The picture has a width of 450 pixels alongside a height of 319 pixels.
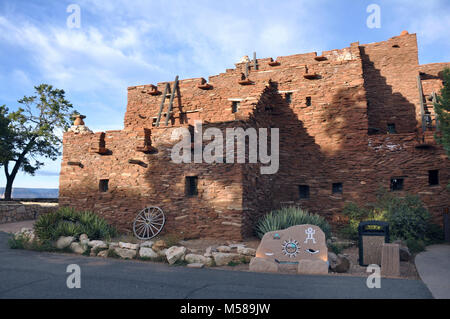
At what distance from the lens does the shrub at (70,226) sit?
34.9 feet

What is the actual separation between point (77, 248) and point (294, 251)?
673 centimetres

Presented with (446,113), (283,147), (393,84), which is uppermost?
(393,84)

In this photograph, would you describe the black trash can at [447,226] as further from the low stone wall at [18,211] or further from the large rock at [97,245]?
the low stone wall at [18,211]

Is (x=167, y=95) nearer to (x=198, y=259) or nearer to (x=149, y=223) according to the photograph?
(x=149, y=223)

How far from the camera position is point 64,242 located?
10.2 m

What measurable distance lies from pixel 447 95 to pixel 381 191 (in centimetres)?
490

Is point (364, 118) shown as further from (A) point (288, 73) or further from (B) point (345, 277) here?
(B) point (345, 277)

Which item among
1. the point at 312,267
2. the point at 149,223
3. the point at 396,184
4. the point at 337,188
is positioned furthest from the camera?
the point at 337,188

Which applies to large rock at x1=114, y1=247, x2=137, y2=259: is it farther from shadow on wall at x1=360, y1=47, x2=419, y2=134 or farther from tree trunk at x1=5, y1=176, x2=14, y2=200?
tree trunk at x1=5, y1=176, x2=14, y2=200

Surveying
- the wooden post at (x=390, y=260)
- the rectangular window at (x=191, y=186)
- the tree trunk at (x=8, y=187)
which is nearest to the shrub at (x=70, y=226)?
the rectangular window at (x=191, y=186)

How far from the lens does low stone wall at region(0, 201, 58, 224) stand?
18.1 meters

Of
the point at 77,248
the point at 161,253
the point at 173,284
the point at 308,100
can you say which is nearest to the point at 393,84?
the point at 308,100

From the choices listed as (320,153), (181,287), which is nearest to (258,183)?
(320,153)

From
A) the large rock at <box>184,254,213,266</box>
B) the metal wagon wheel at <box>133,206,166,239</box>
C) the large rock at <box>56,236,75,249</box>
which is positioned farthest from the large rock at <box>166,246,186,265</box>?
the large rock at <box>56,236,75,249</box>
